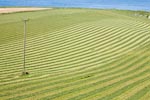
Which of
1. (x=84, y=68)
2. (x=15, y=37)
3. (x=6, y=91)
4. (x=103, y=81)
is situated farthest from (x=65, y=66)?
(x=15, y=37)

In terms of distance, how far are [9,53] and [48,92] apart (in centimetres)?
1489

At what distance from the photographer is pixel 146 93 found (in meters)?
19.9

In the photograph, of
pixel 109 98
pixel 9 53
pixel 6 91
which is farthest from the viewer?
pixel 9 53

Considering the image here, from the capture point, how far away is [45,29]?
47.2m

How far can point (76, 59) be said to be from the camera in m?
33.2

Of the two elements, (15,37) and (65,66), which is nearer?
(65,66)

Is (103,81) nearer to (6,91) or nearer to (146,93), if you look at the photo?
(146,93)

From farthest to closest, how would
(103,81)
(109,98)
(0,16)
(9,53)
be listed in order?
(0,16)
(9,53)
(103,81)
(109,98)

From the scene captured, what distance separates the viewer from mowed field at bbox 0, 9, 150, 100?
71.1ft

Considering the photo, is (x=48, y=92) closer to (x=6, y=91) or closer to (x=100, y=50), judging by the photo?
(x=6, y=91)

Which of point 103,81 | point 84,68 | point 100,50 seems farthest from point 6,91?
point 100,50

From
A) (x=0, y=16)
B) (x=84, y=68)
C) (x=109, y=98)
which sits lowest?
(x=0, y=16)

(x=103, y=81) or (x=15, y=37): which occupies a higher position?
(x=103, y=81)

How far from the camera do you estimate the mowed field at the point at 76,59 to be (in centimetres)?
2166
